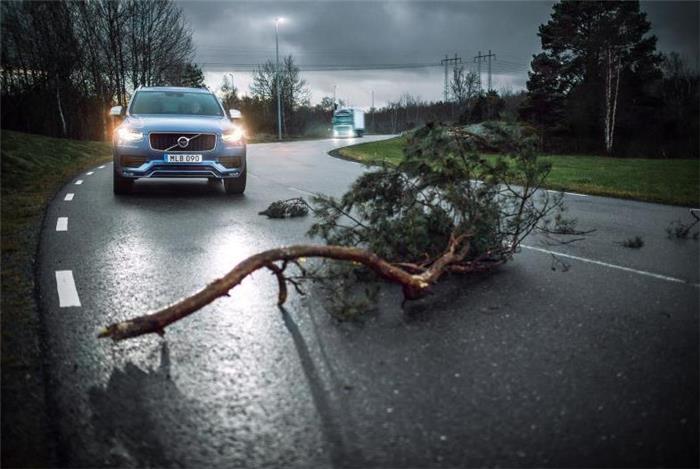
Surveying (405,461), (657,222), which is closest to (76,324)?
(405,461)

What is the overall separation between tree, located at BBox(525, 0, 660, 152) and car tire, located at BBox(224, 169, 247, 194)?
113 ft

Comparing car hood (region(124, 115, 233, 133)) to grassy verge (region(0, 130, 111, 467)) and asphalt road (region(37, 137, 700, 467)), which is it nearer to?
grassy verge (region(0, 130, 111, 467))

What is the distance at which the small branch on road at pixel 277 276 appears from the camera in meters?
3.41

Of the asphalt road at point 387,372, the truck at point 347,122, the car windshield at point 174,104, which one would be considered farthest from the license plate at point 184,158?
the truck at point 347,122

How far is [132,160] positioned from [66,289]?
225 inches

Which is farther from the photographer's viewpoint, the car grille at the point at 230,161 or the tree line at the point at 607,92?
the tree line at the point at 607,92

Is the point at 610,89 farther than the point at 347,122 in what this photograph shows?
No

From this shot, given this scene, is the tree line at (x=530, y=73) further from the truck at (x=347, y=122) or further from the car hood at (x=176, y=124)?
the car hood at (x=176, y=124)

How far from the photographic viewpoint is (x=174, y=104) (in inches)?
441

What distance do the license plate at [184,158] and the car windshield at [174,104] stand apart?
4.85 ft

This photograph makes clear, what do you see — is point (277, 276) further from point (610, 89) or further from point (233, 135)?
point (610, 89)

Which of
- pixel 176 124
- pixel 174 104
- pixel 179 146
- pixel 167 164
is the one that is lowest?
pixel 167 164

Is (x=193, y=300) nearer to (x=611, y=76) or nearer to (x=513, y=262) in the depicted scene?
(x=513, y=262)

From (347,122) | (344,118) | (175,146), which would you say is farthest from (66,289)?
(344,118)
